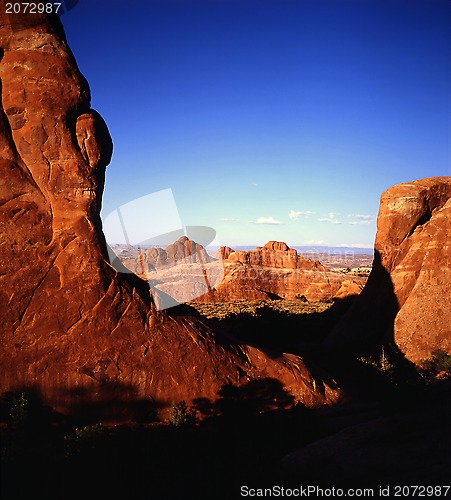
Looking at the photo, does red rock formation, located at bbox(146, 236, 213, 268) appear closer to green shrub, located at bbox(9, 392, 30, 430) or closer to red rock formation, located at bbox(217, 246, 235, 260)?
red rock formation, located at bbox(217, 246, 235, 260)

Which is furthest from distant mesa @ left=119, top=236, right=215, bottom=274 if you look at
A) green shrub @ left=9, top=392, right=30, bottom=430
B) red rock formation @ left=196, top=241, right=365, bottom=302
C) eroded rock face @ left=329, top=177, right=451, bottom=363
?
green shrub @ left=9, top=392, right=30, bottom=430

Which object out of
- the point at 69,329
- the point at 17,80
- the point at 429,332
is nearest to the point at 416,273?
the point at 429,332

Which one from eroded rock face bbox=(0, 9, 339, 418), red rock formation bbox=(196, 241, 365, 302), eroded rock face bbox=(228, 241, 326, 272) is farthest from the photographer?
eroded rock face bbox=(228, 241, 326, 272)

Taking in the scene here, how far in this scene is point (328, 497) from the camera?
5891 millimetres

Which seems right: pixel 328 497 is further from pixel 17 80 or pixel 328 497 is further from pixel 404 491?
pixel 17 80

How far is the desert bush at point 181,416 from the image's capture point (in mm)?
10047

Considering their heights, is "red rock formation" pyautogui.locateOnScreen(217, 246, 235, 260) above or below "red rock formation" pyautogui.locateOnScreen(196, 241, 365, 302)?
above

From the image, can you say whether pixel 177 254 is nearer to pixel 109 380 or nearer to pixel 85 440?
pixel 109 380

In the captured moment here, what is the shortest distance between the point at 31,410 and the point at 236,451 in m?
5.72

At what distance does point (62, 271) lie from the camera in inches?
420

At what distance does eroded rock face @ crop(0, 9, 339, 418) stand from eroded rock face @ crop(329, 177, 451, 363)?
1110cm

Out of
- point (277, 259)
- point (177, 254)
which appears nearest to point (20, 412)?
point (277, 259)

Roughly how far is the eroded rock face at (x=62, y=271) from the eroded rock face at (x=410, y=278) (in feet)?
36.4

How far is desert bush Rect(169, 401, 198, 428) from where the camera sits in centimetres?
1005
